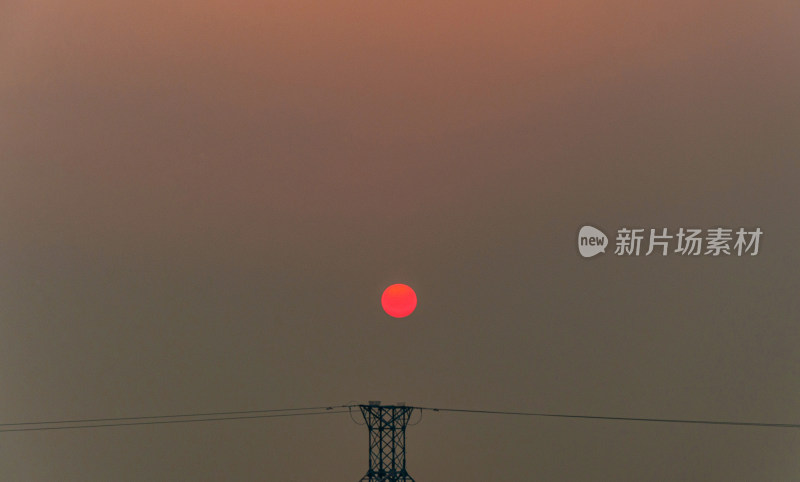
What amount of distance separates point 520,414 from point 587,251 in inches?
470

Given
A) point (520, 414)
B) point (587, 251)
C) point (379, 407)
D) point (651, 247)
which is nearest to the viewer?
point (379, 407)

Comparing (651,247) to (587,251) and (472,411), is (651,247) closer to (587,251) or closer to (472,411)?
(587,251)

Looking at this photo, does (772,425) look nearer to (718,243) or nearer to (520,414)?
(520,414)

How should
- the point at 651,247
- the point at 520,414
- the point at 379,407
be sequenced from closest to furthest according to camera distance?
the point at 379,407, the point at 651,247, the point at 520,414

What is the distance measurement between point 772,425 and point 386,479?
2615 cm

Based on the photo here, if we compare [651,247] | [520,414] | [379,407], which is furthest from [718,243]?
[520,414]

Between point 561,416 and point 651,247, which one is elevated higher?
point 651,247

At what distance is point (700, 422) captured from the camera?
4281 centimetres

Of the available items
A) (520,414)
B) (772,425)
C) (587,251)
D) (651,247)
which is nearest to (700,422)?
(772,425)

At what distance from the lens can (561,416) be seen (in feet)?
143

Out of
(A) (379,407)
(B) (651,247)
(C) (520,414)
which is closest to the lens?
(A) (379,407)

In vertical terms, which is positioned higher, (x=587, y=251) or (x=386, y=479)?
(x=587, y=251)

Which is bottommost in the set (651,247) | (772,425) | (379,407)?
(772,425)

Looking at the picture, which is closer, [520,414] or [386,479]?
[386,479]
